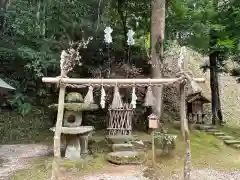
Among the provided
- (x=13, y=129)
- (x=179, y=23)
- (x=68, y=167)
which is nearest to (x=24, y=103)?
(x=13, y=129)

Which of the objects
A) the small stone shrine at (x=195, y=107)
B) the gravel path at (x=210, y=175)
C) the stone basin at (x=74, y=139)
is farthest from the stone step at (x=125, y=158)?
the small stone shrine at (x=195, y=107)

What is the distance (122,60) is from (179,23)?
267 cm

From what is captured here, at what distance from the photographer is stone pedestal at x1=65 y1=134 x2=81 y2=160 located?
8859 mm

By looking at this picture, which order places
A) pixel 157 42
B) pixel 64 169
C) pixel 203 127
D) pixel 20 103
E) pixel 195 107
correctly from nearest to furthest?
pixel 64 169
pixel 157 42
pixel 203 127
pixel 20 103
pixel 195 107

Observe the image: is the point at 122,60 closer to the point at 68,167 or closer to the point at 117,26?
the point at 117,26

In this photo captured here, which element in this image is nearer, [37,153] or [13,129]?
[37,153]

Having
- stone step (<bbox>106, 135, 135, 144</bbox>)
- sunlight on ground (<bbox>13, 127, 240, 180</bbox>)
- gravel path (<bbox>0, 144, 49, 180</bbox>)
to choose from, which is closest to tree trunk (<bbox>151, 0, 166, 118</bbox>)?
sunlight on ground (<bbox>13, 127, 240, 180</bbox>)

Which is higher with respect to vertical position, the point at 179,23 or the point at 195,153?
the point at 179,23

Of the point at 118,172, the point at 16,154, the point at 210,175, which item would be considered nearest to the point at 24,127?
the point at 16,154

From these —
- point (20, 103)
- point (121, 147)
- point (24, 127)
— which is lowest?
point (121, 147)

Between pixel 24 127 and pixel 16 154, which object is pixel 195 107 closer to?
pixel 24 127

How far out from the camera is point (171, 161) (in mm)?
9016

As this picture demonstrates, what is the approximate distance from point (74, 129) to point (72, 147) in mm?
549

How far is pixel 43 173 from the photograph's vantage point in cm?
786
